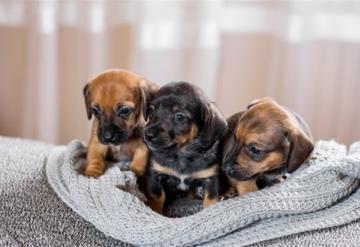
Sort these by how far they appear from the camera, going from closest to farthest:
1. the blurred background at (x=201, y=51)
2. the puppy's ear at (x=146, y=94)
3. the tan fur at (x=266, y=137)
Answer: the tan fur at (x=266, y=137) < the puppy's ear at (x=146, y=94) < the blurred background at (x=201, y=51)

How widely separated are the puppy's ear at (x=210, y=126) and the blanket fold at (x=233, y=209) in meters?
0.16

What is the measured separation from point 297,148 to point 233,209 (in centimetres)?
21

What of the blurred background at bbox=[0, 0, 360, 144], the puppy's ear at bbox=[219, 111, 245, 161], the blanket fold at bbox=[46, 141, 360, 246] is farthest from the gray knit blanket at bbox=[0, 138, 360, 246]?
the blurred background at bbox=[0, 0, 360, 144]

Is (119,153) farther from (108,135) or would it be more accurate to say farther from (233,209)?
(233,209)

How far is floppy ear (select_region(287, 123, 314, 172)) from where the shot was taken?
1291 millimetres

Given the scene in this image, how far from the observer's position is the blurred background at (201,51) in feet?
6.93

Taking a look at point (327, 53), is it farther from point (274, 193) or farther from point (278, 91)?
point (274, 193)

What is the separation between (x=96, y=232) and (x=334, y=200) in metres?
0.53

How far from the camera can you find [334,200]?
1287 millimetres

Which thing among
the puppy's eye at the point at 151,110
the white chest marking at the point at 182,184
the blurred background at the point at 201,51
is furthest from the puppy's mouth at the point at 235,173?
the blurred background at the point at 201,51

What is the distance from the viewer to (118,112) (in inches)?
56.2

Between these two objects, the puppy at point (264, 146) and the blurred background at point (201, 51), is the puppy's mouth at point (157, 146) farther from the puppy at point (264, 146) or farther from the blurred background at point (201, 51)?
the blurred background at point (201, 51)

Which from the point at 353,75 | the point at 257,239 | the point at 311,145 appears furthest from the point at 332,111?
the point at 257,239

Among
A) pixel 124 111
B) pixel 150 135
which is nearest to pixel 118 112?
pixel 124 111
